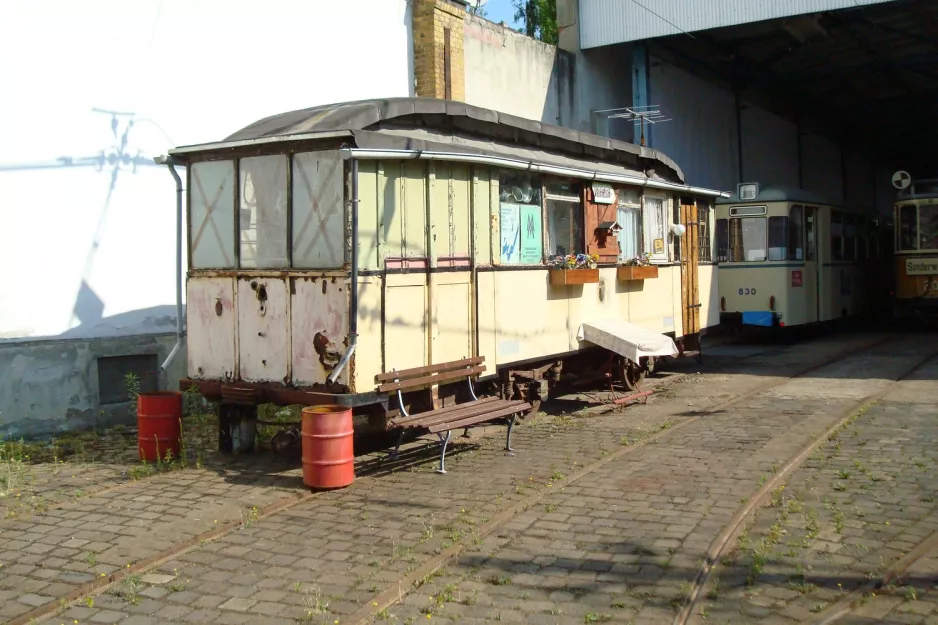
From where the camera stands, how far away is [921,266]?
69.4 ft

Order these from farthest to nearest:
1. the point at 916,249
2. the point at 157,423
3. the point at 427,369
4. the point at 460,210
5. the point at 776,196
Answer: the point at 916,249 → the point at 776,196 → the point at 460,210 → the point at 427,369 → the point at 157,423

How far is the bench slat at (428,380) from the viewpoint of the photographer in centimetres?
839

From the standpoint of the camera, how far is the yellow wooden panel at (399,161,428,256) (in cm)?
870

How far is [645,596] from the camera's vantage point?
5145 mm

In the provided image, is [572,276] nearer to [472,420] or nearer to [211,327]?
[472,420]

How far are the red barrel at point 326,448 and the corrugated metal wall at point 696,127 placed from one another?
649 inches

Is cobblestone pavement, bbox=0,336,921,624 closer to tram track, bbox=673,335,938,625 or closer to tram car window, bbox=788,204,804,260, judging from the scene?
tram track, bbox=673,335,938,625

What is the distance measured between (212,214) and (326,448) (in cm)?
310

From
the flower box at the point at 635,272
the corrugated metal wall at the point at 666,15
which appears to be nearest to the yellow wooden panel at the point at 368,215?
the flower box at the point at 635,272

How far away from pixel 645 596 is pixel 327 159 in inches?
190

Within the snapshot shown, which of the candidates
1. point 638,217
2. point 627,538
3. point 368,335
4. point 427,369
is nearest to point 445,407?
point 427,369

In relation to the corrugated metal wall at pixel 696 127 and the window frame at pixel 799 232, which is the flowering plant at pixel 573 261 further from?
the corrugated metal wall at pixel 696 127

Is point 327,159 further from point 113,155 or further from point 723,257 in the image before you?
point 723,257

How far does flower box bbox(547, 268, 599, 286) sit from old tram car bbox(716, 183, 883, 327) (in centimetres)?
945
